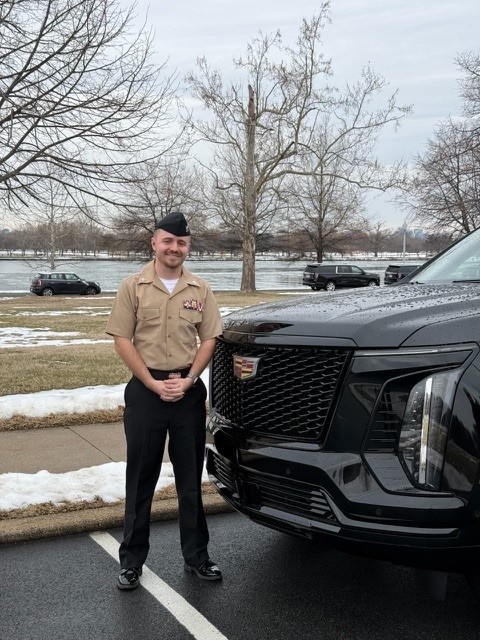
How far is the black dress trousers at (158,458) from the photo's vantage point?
3.58m

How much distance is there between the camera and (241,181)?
1549 inches

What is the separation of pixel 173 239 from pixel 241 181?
36456 millimetres

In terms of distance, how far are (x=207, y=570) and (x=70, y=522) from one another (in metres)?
1.10

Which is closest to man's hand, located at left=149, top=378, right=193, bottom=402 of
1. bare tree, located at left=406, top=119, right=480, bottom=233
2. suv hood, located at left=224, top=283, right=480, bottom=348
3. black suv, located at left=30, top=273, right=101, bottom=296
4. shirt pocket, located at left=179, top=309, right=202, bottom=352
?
shirt pocket, located at left=179, top=309, right=202, bottom=352

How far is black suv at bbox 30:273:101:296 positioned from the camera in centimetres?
4166

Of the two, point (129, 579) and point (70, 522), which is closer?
point (129, 579)

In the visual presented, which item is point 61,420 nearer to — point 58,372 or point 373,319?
point 58,372

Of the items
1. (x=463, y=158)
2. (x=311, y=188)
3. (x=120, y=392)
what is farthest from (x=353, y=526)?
(x=311, y=188)

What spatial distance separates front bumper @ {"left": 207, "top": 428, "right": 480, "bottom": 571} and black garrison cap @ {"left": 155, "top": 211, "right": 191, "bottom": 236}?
3.90ft

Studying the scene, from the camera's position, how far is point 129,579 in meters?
3.65

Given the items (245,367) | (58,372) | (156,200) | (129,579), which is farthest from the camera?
(156,200)

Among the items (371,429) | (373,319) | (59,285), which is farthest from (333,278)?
(371,429)

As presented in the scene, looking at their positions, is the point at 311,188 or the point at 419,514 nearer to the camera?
the point at 419,514

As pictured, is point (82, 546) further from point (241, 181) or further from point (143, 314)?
point (241, 181)
